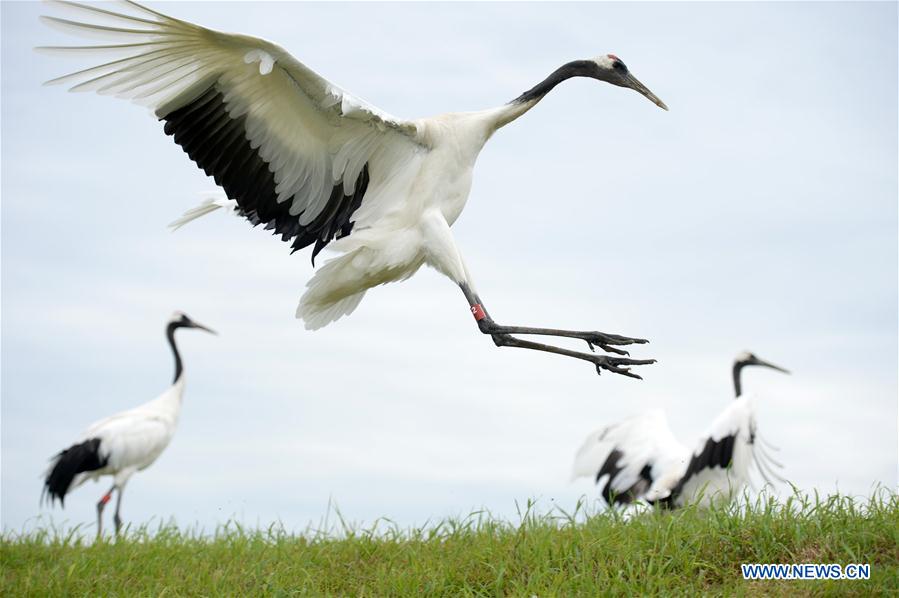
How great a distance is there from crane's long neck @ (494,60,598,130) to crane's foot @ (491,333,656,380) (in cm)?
135

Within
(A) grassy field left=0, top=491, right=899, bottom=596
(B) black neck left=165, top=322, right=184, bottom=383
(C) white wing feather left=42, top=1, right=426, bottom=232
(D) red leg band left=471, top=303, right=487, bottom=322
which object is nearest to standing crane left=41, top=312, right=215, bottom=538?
(B) black neck left=165, top=322, right=184, bottom=383

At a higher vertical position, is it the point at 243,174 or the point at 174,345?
the point at 243,174

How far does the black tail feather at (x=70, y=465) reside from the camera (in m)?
11.2

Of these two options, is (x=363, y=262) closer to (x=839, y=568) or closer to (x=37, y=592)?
(x=37, y=592)

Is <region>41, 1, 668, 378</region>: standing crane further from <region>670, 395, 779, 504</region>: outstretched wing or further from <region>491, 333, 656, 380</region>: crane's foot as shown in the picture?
<region>670, 395, 779, 504</region>: outstretched wing

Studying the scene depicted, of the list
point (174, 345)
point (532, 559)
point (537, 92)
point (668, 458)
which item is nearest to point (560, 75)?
point (537, 92)

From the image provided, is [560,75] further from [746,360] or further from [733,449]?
[746,360]

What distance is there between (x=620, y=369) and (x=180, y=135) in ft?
9.47

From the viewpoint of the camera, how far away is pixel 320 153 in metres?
6.37

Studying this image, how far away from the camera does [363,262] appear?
6.33 metres

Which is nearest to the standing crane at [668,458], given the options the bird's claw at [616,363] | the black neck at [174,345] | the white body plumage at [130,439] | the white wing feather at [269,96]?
the bird's claw at [616,363]

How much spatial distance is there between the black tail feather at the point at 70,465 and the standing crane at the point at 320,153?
18.1 ft

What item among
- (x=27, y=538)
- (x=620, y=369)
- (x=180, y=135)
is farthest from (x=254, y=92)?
(x=27, y=538)
